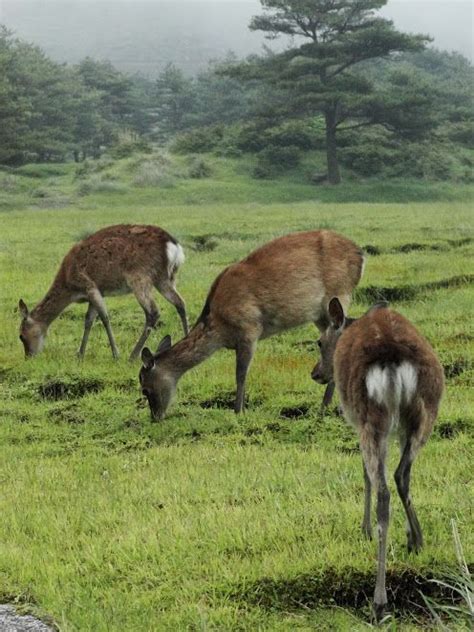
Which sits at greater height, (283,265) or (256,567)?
(283,265)

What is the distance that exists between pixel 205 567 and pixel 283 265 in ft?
13.3

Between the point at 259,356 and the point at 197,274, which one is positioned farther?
the point at 197,274

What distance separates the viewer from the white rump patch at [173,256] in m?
9.74

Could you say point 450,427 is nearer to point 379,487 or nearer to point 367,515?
point 367,515

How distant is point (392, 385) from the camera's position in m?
3.75

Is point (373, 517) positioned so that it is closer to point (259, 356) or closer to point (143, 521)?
point (143, 521)

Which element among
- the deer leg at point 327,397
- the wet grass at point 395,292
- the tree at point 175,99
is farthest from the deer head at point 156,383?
the tree at point 175,99

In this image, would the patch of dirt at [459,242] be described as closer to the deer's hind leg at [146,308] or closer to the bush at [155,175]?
the deer's hind leg at [146,308]

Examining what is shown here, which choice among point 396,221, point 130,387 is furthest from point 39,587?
point 396,221

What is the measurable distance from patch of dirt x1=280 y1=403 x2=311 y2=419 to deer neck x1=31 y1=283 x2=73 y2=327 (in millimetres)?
3801

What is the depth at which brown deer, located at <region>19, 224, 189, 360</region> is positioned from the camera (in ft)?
31.8

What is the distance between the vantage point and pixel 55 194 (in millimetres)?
31188

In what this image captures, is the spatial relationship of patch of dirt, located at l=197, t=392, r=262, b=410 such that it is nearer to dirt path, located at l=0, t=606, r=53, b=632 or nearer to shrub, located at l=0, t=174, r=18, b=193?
dirt path, located at l=0, t=606, r=53, b=632

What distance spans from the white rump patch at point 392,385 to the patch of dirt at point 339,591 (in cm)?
79
